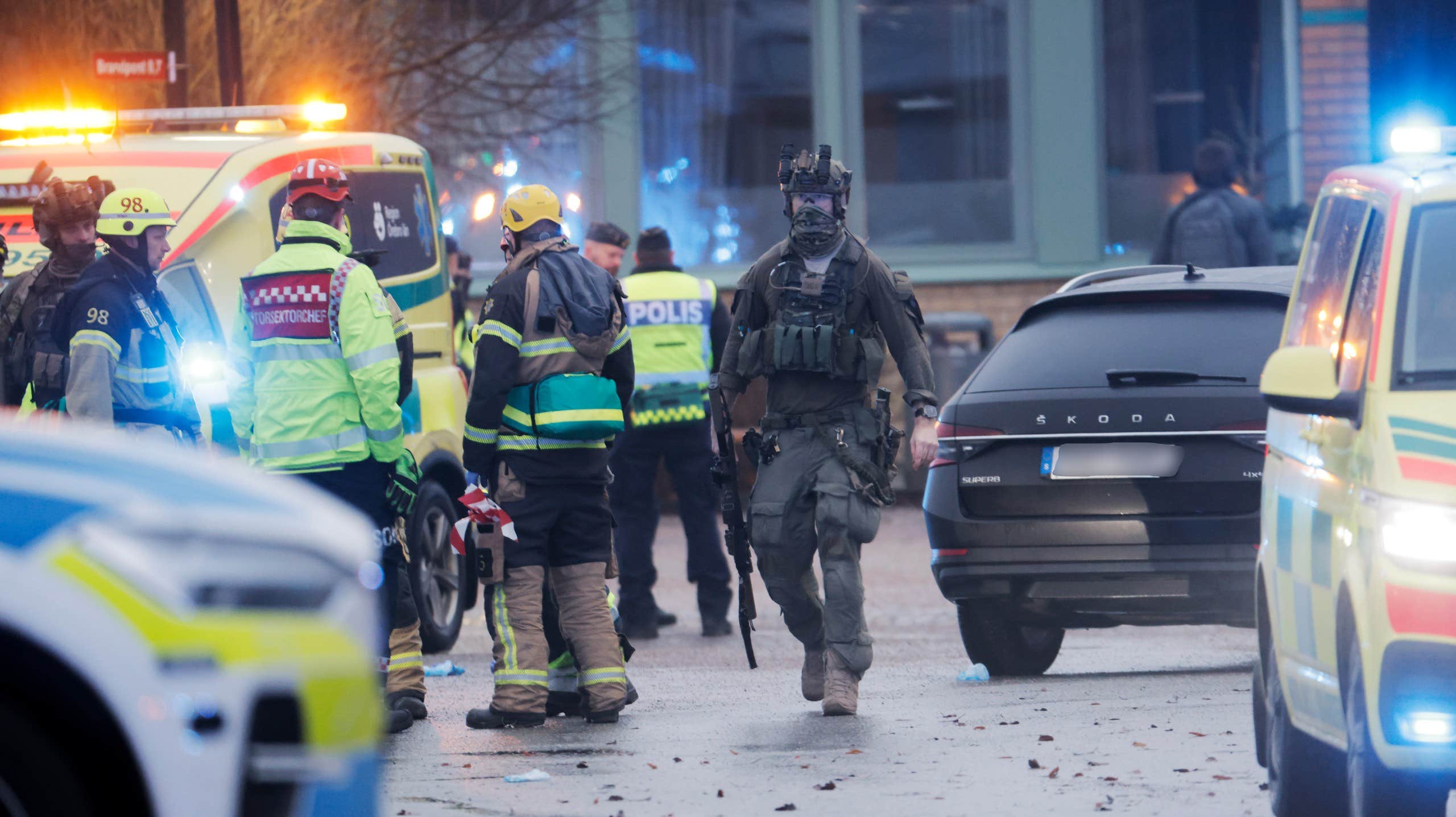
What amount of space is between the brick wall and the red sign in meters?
10.9

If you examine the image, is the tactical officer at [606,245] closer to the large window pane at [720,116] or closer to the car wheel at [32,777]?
the car wheel at [32,777]

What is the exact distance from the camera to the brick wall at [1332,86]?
1942 cm

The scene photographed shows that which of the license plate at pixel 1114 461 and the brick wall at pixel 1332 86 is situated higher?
the brick wall at pixel 1332 86

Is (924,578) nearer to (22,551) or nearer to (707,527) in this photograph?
(707,527)

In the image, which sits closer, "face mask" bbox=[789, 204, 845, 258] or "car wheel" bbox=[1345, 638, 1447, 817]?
"car wheel" bbox=[1345, 638, 1447, 817]

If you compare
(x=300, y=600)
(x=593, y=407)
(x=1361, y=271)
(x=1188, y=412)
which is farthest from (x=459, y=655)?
(x=300, y=600)

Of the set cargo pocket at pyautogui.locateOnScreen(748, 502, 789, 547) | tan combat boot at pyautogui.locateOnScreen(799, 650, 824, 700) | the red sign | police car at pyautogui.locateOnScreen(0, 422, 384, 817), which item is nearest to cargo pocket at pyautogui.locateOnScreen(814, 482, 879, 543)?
cargo pocket at pyautogui.locateOnScreen(748, 502, 789, 547)

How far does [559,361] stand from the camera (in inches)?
310

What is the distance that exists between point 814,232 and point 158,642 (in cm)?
492

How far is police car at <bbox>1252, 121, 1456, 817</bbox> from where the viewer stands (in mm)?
4602

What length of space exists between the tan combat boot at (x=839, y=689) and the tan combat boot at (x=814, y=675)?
0.44 feet

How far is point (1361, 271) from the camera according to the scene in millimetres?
5469

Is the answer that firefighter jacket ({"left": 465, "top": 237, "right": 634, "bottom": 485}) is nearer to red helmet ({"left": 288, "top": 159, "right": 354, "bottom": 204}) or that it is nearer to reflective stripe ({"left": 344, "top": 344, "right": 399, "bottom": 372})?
reflective stripe ({"left": 344, "top": 344, "right": 399, "bottom": 372})

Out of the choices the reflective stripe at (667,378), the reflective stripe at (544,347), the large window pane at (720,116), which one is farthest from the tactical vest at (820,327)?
the large window pane at (720,116)
